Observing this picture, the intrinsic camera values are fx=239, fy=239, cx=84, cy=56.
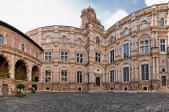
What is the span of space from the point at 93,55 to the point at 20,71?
13.7 metres

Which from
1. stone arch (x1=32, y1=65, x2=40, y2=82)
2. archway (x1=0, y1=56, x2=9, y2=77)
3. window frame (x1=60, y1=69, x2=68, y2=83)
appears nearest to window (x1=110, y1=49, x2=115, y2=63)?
window frame (x1=60, y1=69, x2=68, y2=83)

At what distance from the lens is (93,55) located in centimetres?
4534

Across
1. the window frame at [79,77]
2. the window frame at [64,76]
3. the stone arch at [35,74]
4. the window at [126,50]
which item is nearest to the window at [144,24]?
the window at [126,50]

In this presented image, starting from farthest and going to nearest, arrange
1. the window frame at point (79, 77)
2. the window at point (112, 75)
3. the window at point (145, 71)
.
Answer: the window frame at point (79, 77) < the window at point (112, 75) < the window at point (145, 71)

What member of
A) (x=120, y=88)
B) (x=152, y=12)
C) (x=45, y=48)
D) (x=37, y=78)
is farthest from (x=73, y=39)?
(x=152, y=12)

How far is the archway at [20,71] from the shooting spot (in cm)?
4006

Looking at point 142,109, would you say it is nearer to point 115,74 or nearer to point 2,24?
point 2,24

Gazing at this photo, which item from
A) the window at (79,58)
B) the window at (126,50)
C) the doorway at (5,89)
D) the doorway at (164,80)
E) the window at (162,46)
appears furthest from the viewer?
the window at (79,58)

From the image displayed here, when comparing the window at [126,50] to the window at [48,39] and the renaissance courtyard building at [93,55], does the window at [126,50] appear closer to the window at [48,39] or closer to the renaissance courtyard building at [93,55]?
the renaissance courtyard building at [93,55]

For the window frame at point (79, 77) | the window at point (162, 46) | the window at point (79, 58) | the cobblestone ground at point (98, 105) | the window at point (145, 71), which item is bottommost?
the cobblestone ground at point (98, 105)

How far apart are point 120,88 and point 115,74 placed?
306cm

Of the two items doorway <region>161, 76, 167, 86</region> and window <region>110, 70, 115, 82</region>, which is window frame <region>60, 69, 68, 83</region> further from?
doorway <region>161, 76, 167, 86</region>

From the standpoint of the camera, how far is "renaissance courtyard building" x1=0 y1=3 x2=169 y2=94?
35.9m

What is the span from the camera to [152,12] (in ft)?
124
